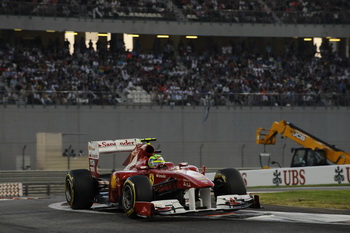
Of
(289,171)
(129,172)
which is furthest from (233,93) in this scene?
(129,172)

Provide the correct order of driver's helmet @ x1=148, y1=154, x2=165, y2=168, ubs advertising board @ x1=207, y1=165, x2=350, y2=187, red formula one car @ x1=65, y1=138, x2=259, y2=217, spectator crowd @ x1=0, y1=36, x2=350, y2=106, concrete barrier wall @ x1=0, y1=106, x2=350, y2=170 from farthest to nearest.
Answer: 1. spectator crowd @ x1=0, y1=36, x2=350, y2=106
2. concrete barrier wall @ x1=0, y1=106, x2=350, y2=170
3. ubs advertising board @ x1=207, y1=165, x2=350, y2=187
4. driver's helmet @ x1=148, y1=154, x2=165, y2=168
5. red formula one car @ x1=65, y1=138, x2=259, y2=217

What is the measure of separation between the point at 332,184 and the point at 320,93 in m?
15.9

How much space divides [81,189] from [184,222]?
13.0ft

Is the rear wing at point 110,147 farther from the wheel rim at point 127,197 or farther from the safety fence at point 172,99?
the safety fence at point 172,99

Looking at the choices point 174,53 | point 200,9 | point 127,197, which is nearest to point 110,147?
point 127,197

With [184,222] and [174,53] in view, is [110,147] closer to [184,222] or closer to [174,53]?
[184,222]

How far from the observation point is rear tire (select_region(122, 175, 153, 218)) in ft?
52.0

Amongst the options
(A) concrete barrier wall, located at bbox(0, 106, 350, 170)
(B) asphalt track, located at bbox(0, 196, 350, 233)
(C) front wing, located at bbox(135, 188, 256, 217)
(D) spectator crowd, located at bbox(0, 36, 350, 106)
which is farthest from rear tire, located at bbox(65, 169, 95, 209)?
(D) spectator crowd, located at bbox(0, 36, 350, 106)

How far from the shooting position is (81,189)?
60.9 ft

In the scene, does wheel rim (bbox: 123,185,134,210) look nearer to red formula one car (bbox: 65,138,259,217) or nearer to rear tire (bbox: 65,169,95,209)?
red formula one car (bbox: 65,138,259,217)

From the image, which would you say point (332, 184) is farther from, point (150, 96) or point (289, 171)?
point (150, 96)

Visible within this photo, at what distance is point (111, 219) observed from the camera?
640 inches

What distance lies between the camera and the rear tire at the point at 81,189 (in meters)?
18.5

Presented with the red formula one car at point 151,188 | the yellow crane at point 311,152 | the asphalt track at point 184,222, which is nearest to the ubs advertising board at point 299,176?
the yellow crane at point 311,152
